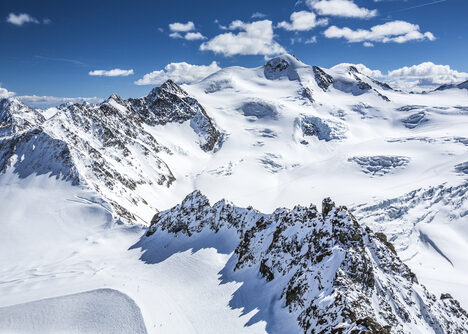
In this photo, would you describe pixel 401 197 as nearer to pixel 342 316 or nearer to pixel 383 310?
pixel 383 310

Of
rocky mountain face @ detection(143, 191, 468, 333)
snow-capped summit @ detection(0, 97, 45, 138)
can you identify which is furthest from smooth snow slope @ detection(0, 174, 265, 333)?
snow-capped summit @ detection(0, 97, 45, 138)

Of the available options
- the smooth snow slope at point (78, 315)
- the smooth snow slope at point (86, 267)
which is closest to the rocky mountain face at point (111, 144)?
the smooth snow slope at point (86, 267)

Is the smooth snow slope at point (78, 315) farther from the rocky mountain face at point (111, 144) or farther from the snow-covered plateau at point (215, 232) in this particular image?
the rocky mountain face at point (111, 144)

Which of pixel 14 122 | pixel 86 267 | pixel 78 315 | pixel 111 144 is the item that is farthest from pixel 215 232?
pixel 14 122

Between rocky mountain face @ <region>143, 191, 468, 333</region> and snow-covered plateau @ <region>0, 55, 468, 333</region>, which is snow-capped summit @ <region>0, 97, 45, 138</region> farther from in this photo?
rocky mountain face @ <region>143, 191, 468, 333</region>

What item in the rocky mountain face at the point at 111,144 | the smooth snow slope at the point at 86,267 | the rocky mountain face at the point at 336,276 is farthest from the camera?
the rocky mountain face at the point at 111,144
